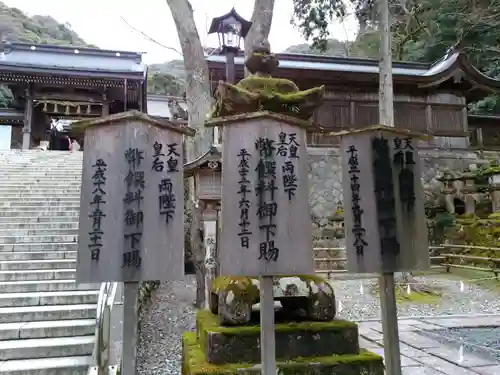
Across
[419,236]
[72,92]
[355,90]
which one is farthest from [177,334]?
[72,92]

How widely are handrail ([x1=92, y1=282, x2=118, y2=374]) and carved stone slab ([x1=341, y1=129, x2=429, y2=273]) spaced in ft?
8.16

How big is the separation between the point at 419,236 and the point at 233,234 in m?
1.61

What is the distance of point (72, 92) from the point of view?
18672mm

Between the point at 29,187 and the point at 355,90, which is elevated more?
the point at 355,90

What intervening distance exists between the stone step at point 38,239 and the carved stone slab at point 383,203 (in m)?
5.79

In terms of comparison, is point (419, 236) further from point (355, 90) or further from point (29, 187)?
point (355, 90)

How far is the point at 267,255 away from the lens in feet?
9.55

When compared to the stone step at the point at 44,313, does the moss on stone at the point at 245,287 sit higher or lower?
higher

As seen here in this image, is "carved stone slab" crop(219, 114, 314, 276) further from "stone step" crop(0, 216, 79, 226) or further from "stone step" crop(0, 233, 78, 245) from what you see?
"stone step" crop(0, 216, 79, 226)

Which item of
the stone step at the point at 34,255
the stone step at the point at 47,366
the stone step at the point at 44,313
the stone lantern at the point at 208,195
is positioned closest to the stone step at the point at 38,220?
the stone step at the point at 34,255

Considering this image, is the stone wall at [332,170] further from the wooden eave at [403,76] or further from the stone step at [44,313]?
the stone step at [44,313]

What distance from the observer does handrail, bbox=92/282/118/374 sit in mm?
3716

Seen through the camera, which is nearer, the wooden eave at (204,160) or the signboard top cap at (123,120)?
the signboard top cap at (123,120)

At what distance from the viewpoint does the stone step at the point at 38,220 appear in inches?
305
